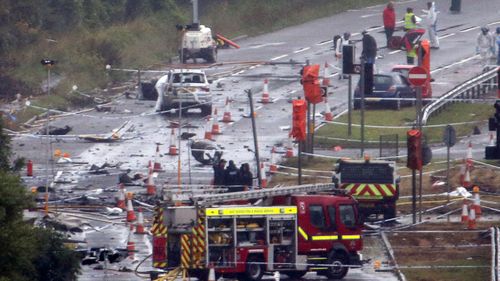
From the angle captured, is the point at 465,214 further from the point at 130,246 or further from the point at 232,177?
the point at 130,246

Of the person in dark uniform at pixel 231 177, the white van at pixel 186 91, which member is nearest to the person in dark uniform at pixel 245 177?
the person in dark uniform at pixel 231 177

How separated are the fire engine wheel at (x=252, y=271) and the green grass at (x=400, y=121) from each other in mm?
15594

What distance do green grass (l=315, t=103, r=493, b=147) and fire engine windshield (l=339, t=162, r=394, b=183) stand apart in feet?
31.0

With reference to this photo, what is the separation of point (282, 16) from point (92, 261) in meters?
39.4

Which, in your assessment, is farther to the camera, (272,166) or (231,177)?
(272,166)

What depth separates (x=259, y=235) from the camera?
28766 millimetres

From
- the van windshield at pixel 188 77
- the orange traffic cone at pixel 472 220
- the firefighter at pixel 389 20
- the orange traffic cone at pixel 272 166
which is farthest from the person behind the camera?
the firefighter at pixel 389 20

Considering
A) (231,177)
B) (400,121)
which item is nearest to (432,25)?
(400,121)

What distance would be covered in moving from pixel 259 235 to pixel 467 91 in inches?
909

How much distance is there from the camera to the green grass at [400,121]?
4475cm

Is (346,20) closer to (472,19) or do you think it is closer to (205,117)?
(472,19)

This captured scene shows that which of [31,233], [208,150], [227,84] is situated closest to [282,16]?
[227,84]

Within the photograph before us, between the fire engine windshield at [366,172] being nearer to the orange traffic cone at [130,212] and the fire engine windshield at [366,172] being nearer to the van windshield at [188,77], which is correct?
the orange traffic cone at [130,212]

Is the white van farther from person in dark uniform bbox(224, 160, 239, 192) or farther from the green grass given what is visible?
person in dark uniform bbox(224, 160, 239, 192)
